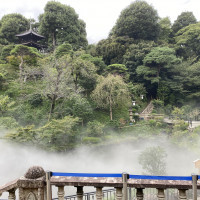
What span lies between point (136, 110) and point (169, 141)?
18.4 feet

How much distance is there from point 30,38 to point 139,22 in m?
15.7

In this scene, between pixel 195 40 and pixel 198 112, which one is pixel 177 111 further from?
pixel 195 40

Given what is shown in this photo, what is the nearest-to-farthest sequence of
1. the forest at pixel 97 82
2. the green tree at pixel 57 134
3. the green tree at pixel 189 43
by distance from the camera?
1. the green tree at pixel 57 134
2. the forest at pixel 97 82
3. the green tree at pixel 189 43

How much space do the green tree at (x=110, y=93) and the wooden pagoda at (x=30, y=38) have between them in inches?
585

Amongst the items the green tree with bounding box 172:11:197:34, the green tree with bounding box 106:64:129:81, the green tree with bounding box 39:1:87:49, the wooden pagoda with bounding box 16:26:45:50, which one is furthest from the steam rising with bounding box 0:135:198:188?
the green tree with bounding box 172:11:197:34

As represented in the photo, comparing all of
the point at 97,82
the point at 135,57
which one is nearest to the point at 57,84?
the point at 97,82

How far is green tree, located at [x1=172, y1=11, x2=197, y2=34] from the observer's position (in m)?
29.0

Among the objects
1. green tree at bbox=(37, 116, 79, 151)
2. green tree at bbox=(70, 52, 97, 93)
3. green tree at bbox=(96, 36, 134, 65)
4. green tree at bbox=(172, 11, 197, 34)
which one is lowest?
green tree at bbox=(37, 116, 79, 151)

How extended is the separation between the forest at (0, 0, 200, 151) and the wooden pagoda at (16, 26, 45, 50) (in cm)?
176

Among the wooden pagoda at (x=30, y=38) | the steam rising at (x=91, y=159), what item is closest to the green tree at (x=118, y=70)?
the steam rising at (x=91, y=159)

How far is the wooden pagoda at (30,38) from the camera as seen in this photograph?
25.1 metres

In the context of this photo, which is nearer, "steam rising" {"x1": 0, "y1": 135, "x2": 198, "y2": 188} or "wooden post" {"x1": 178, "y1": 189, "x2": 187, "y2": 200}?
"wooden post" {"x1": 178, "y1": 189, "x2": 187, "y2": 200}

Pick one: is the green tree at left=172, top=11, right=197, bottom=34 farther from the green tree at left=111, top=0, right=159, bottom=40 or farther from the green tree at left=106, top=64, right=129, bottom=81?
the green tree at left=106, top=64, right=129, bottom=81

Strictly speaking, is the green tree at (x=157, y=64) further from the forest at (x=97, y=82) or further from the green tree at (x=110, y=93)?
the green tree at (x=110, y=93)
